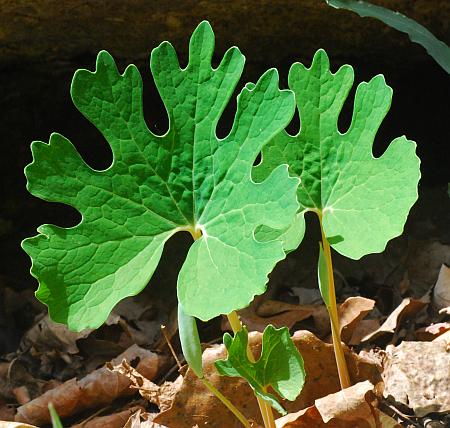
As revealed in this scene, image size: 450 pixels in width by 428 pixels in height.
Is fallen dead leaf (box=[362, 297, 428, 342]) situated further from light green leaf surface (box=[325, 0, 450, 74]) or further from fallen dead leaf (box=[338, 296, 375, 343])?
light green leaf surface (box=[325, 0, 450, 74])

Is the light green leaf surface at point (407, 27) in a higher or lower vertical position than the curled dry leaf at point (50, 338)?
higher

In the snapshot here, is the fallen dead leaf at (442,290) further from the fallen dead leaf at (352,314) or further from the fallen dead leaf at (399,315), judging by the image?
the fallen dead leaf at (352,314)

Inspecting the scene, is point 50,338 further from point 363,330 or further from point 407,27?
point 407,27

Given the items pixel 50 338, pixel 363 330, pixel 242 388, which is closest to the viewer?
pixel 242 388

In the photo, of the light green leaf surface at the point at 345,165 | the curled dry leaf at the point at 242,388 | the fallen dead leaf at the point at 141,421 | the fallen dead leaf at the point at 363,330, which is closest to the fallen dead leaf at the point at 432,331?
the fallen dead leaf at the point at 363,330

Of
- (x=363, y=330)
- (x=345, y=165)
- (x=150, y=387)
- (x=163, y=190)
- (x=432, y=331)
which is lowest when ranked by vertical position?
(x=150, y=387)

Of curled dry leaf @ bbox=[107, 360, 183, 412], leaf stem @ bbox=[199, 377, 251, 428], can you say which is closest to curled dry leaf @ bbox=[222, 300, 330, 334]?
curled dry leaf @ bbox=[107, 360, 183, 412]

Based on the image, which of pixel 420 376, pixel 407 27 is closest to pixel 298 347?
pixel 420 376
